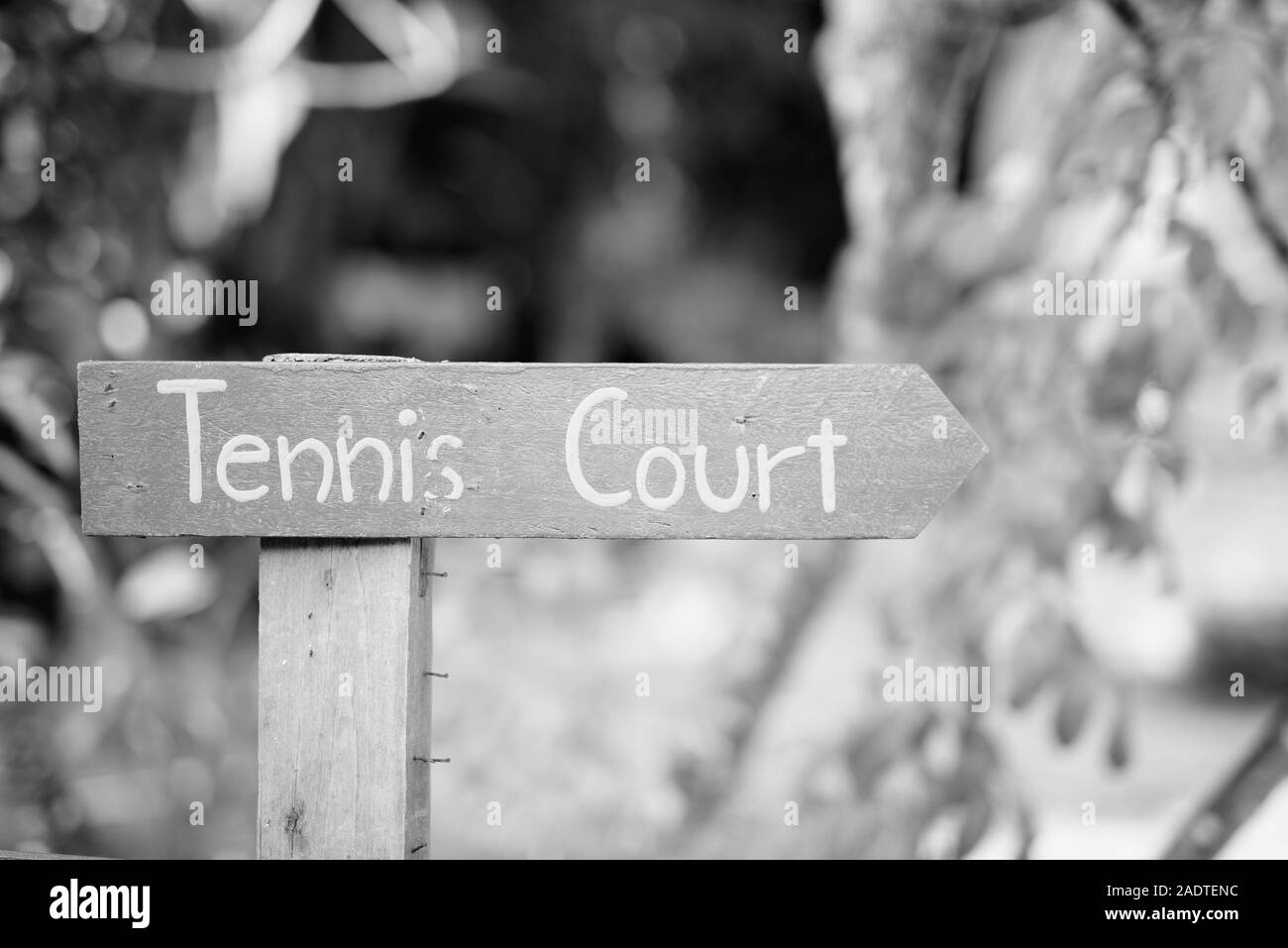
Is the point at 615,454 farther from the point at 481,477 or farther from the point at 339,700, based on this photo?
the point at 339,700

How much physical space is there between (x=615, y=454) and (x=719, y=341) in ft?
9.77

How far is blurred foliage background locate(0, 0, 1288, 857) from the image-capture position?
1.01m

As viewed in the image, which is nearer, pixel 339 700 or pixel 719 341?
pixel 339 700

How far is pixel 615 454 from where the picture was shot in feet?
2.75

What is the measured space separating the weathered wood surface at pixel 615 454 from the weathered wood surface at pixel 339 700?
0.11 ft

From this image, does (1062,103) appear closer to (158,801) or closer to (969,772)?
(969,772)

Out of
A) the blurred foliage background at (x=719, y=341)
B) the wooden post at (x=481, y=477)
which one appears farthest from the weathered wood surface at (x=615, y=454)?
the blurred foliage background at (x=719, y=341)

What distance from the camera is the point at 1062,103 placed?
1.27 metres

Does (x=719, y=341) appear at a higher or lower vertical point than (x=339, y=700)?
higher

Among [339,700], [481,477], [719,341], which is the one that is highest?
[719,341]

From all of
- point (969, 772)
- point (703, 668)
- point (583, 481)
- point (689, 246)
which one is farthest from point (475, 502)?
point (689, 246)

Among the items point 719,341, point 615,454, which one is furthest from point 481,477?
→ point 719,341

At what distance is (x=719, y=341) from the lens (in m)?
3.78

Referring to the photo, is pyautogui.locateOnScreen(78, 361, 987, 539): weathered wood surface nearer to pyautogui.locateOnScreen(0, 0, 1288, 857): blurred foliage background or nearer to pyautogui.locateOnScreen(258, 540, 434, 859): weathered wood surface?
pyautogui.locateOnScreen(258, 540, 434, 859): weathered wood surface
